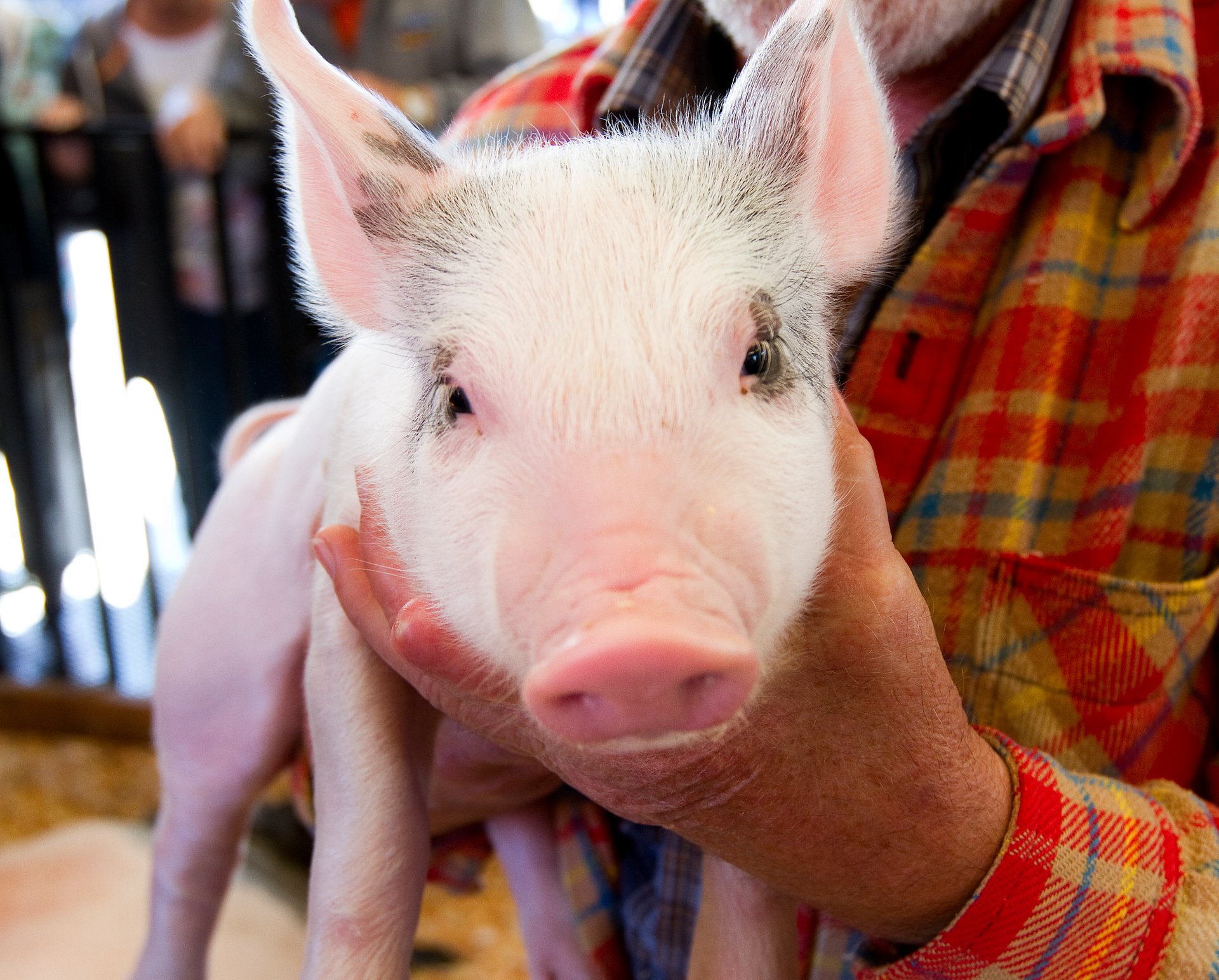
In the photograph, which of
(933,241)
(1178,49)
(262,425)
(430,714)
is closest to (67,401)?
(262,425)

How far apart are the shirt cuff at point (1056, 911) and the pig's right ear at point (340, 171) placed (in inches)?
24.4

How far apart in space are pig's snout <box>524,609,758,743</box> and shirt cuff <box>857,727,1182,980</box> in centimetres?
38

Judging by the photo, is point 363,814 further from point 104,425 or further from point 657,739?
point 104,425

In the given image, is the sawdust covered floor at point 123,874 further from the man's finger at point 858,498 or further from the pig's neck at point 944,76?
the pig's neck at point 944,76

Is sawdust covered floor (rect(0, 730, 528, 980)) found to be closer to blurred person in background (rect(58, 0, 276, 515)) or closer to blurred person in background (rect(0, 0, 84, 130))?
blurred person in background (rect(58, 0, 276, 515))

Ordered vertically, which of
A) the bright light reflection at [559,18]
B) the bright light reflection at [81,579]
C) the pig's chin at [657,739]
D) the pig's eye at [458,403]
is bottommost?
the bright light reflection at [81,579]

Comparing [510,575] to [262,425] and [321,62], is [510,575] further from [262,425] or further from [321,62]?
[262,425]

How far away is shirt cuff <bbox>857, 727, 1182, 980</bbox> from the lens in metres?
0.69

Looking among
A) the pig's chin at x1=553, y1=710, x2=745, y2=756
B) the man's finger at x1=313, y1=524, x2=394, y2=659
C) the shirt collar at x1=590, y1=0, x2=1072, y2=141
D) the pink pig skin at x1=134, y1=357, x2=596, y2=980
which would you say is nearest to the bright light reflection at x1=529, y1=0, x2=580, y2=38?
the shirt collar at x1=590, y1=0, x2=1072, y2=141

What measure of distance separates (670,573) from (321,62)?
424mm

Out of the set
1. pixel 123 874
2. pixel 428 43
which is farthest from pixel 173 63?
pixel 123 874

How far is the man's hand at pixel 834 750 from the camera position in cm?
62

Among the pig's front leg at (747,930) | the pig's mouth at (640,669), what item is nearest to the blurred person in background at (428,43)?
the pig's mouth at (640,669)

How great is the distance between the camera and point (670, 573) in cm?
44
